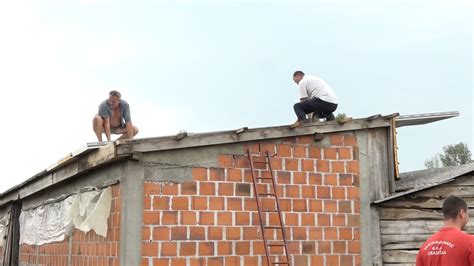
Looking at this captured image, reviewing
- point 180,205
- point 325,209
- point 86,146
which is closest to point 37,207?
point 86,146

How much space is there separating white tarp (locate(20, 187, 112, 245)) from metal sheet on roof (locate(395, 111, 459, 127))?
15.7ft

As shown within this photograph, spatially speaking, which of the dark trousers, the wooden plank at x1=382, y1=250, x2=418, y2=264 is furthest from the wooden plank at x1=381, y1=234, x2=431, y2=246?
the dark trousers

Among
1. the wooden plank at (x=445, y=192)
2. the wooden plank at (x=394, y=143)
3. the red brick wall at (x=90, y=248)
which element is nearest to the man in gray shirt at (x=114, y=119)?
the red brick wall at (x=90, y=248)

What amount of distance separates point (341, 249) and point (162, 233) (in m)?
2.81

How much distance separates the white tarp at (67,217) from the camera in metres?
8.57

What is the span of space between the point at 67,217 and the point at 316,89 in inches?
180

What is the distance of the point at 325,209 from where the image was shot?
30.4ft

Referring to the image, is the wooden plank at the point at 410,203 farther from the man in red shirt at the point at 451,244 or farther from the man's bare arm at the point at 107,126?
the man's bare arm at the point at 107,126

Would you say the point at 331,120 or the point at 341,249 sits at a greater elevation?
the point at 331,120

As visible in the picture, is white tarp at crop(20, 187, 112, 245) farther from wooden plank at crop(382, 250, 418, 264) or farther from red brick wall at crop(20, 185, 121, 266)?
wooden plank at crop(382, 250, 418, 264)

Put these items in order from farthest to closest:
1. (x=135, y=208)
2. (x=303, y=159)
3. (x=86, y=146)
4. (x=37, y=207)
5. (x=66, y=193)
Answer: (x=37, y=207) → (x=66, y=193) → (x=303, y=159) → (x=86, y=146) → (x=135, y=208)

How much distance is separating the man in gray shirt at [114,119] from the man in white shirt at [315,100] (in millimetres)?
3109

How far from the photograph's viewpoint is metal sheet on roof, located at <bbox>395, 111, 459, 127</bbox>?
10.1 m

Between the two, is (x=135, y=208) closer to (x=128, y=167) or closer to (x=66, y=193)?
(x=128, y=167)
